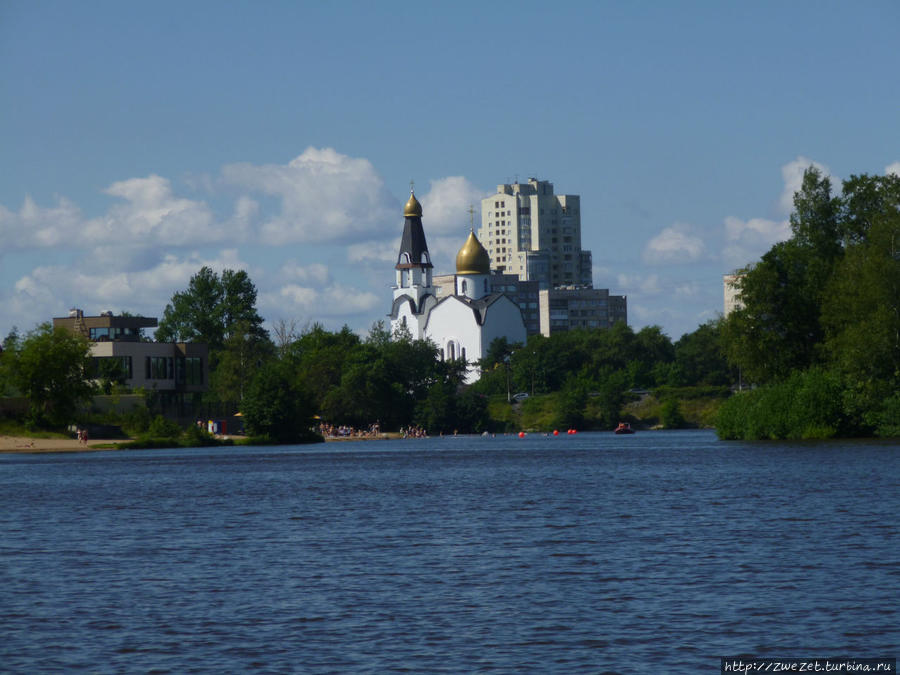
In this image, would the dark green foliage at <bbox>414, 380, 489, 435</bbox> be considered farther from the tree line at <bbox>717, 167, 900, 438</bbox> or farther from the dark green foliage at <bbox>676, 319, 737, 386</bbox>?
the tree line at <bbox>717, 167, 900, 438</bbox>

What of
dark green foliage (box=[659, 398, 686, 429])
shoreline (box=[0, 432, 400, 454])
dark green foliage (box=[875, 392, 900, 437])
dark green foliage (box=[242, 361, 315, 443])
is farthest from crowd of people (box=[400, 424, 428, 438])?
dark green foliage (box=[875, 392, 900, 437])

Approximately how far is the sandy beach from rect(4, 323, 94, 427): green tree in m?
1.64

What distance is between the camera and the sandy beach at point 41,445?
278 feet

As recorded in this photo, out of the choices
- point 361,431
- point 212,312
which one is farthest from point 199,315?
point 361,431

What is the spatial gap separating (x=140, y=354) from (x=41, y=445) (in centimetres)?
2103

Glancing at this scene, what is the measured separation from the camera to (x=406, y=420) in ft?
468

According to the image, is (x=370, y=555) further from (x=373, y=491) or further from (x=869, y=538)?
(x=373, y=491)

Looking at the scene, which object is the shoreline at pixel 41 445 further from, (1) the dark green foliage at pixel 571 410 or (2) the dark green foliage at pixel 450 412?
(1) the dark green foliage at pixel 571 410

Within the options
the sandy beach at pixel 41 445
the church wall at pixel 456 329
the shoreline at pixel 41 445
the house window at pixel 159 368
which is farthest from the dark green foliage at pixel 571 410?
the sandy beach at pixel 41 445

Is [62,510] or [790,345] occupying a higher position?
[790,345]

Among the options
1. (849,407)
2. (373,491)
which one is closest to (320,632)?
(373,491)

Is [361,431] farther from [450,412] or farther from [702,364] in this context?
[702,364]

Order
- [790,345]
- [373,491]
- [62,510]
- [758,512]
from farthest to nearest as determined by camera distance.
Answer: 1. [790,345]
2. [373,491]
3. [62,510]
4. [758,512]

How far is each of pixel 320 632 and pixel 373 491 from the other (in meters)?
28.3
